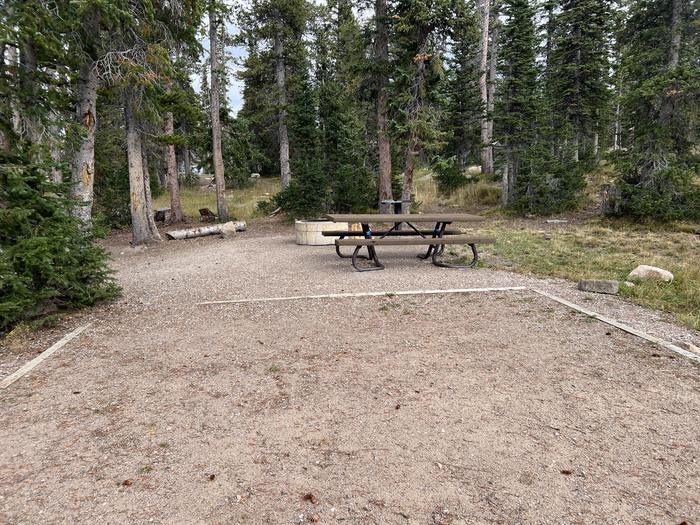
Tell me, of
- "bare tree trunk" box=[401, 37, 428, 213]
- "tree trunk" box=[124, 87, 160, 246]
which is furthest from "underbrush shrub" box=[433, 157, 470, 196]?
"tree trunk" box=[124, 87, 160, 246]

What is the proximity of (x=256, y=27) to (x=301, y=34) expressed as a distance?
201 centimetres

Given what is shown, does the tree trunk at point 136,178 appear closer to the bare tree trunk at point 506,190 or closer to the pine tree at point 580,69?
the bare tree trunk at point 506,190

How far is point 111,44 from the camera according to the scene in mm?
7438

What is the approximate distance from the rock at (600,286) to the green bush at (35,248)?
6991 millimetres

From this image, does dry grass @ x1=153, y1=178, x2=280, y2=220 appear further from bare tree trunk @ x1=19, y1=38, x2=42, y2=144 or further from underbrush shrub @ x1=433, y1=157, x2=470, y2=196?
bare tree trunk @ x1=19, y1=38, x2=42, y2=144

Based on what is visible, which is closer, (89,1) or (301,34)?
(89,1)

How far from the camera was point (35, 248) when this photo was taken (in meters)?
4.36

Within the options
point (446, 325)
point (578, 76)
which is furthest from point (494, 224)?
point (446, 325)

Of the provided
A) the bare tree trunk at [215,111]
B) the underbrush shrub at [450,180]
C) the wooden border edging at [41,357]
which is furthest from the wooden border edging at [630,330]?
the underbrush shrub at [450,180]

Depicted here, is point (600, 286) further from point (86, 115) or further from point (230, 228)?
point (230, 228)

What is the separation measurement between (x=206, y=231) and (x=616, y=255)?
467 inches

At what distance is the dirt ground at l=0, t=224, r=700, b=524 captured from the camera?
208 centimetres

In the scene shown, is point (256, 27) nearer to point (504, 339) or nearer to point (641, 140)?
point (641, 140)

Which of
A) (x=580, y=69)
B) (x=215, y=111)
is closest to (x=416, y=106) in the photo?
(x=215, y=111)
